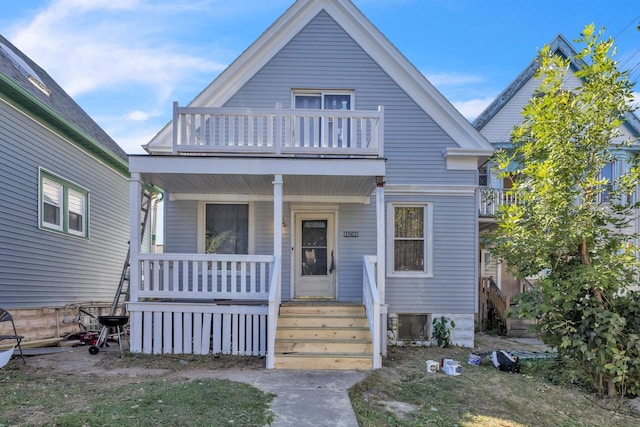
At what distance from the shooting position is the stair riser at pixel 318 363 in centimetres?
650

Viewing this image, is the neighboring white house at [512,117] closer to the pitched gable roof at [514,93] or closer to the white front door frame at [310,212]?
the pitched gable roof at [514,93]

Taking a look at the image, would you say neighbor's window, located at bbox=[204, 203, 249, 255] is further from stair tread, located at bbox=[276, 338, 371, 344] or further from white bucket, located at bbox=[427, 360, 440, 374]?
white bucket, located at bbox=[427, 360, 440, 374]

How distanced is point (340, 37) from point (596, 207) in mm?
5915

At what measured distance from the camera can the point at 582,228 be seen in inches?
235

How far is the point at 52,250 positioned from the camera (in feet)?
31.5

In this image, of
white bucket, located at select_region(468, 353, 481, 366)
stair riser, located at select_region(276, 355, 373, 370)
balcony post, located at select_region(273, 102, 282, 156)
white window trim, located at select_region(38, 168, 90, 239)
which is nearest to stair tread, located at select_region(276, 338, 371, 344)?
stair riser, located at select_region(276, 355, 373, 370)

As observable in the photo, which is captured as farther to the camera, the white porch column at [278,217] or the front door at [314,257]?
the front door at [314,257]

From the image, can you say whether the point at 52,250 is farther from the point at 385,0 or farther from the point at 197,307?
the point at 385,0

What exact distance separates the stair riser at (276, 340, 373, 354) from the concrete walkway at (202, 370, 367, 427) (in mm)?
502

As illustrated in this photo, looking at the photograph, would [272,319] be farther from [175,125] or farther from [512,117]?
[512,117]

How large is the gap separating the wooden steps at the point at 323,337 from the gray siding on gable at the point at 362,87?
313 centimetres

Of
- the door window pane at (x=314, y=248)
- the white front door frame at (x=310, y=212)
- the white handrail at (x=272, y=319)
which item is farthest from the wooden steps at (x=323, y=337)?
the door window pane at (x=314, y=248)

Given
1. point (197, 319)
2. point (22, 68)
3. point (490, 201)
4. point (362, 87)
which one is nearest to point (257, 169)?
point (197, 319)

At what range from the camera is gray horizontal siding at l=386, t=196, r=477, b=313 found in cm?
922
